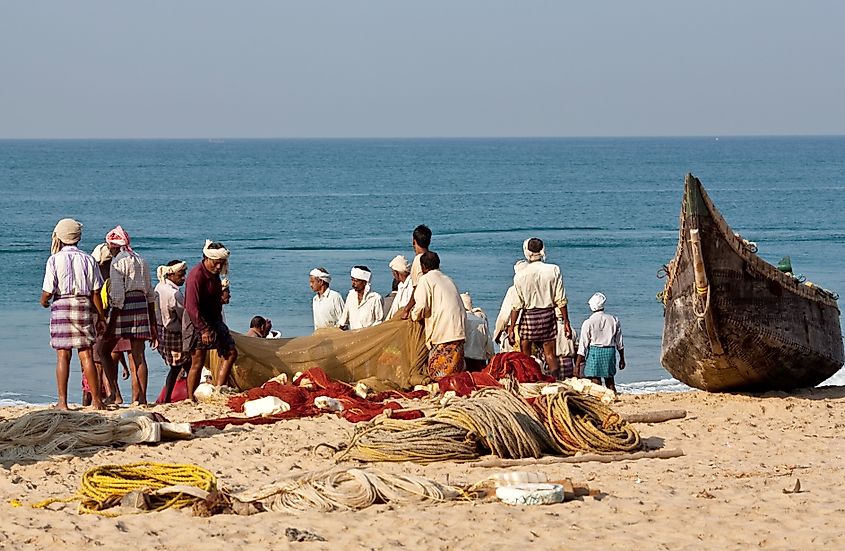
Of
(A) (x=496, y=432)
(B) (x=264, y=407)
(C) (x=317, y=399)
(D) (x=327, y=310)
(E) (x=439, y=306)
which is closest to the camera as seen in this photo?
(A) (x=496, y=432)

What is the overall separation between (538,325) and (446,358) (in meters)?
0.99

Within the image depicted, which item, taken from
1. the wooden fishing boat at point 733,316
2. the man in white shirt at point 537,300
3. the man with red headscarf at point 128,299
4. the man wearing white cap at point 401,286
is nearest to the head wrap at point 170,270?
the man with red headscarf at point 128,299

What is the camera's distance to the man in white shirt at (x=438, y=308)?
10.4 meters

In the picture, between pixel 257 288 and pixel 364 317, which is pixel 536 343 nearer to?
pixel 364 317

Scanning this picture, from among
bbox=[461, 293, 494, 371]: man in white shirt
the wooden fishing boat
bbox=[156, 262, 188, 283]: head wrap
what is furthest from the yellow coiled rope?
the wooden fishing boat

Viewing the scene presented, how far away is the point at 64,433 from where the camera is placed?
8.73 m

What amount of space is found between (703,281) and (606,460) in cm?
250

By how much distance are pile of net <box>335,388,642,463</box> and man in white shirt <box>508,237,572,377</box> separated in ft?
6.71

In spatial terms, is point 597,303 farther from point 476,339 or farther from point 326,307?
point 326,307

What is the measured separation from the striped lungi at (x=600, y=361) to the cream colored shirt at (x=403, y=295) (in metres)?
1.97

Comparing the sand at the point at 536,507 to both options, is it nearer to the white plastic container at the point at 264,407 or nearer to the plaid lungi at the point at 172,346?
the white plastic container at the point at 264,407

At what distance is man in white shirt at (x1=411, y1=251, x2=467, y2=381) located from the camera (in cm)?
1043

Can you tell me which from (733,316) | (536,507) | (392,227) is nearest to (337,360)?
(733,316)

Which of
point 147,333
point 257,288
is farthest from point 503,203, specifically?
point 147,333
